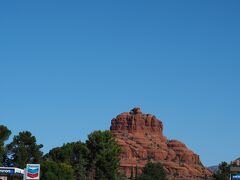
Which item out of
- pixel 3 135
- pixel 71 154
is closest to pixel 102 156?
pixel 71 154

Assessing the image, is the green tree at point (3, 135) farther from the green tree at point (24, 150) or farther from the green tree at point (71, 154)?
the green tree at point (71, 154)

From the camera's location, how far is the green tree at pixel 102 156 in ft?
320

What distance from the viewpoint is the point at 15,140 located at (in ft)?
308

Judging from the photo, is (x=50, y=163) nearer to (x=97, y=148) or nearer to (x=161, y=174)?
(x=97, y=148)

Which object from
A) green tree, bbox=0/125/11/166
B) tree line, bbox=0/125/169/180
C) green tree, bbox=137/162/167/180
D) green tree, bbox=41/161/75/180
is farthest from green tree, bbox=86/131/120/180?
green tree, bbox=137/162/167/180

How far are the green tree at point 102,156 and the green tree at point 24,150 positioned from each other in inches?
370

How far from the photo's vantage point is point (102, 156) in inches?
3863

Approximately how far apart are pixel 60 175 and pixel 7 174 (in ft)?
62.8

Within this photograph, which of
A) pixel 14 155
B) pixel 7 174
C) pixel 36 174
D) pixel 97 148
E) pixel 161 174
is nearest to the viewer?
pixel 36 174

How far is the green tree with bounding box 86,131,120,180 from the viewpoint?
97.4 m

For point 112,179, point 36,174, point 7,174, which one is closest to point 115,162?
point 112,179

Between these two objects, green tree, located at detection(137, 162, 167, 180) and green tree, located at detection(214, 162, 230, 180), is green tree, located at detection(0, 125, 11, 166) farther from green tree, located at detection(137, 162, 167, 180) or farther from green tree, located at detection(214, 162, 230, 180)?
green tree, located at detection(214, 162, 230, 180)

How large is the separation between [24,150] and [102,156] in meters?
13.3

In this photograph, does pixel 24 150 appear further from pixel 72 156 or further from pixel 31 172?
pixel 31 172
